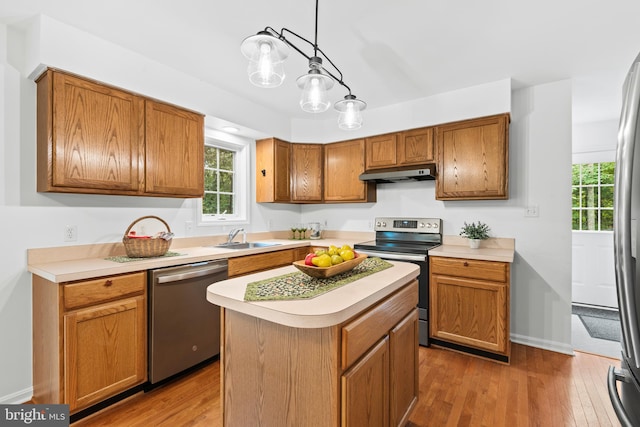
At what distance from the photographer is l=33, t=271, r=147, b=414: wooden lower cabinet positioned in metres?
1.73

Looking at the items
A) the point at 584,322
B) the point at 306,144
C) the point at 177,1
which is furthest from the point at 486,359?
the point at 177,1

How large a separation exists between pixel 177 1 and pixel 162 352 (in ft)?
7.40

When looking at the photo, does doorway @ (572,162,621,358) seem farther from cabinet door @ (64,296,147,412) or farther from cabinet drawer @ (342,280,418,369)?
cabinet door @ (64,296,147,412)

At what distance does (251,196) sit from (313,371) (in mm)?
2918

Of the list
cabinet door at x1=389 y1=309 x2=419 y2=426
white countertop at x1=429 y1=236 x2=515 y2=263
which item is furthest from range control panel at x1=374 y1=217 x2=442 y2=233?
cabinet door at x1=389 y1=309 x2=419 y2=426

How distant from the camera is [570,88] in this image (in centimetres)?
280

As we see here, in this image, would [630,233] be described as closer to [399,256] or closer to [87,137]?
[399,256]

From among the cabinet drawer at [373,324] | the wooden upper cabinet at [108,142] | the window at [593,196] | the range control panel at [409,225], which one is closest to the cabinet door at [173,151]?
the wooden upper cabinet at [108,142]

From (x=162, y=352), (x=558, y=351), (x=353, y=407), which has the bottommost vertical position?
(x=558, y=351)

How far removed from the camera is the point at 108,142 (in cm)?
215

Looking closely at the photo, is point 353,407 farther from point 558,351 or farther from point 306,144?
point 306,144

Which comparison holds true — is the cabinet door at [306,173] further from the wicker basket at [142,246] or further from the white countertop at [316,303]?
the white countertop at [316,303]

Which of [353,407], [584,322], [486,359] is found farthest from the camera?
[584,322]

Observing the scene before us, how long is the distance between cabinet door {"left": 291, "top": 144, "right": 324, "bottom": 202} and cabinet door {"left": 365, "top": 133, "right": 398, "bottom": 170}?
691 mm
